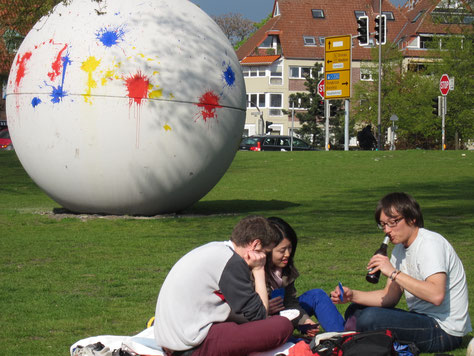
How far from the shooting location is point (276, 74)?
87.6 metres

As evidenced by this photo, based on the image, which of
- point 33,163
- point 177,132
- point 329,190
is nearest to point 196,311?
point 177,132

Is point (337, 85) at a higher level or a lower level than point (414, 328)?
higher

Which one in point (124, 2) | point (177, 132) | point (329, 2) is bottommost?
point (177, 132)

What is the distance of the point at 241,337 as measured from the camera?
17.6 ft

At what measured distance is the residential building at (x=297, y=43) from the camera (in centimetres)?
8431

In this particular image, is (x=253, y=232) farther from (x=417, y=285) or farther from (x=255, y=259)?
(x=417, y=285)

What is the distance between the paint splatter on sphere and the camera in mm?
12055

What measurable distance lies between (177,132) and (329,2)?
77310 mm

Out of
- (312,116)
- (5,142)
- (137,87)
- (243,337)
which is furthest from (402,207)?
(312,116)

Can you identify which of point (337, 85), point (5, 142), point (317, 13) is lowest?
point (5, 142)

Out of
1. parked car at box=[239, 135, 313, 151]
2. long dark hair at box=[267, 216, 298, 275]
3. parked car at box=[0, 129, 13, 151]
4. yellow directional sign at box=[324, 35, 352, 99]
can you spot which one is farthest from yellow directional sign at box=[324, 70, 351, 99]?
long dark hair at box=[267, 216, 298, 275]

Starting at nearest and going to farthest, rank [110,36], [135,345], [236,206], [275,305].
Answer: [135,345] < [275,305] < [110,36] < [236,206]

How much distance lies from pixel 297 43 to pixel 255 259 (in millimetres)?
80901

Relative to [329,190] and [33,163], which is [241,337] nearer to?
[33,163]
